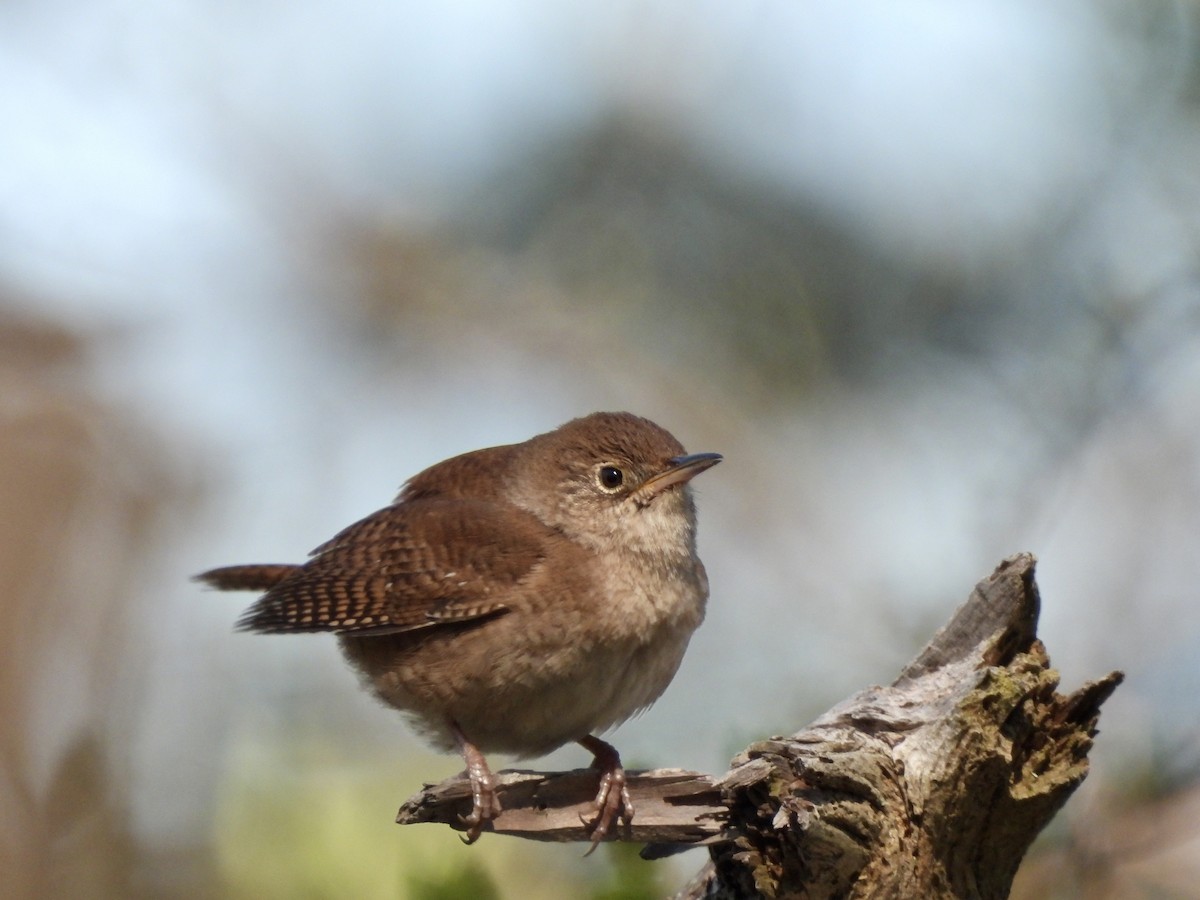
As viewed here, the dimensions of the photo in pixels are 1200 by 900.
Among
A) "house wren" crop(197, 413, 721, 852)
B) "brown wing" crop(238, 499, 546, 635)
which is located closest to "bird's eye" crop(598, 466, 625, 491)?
"house wren" crop(197, 413, 721, 852)

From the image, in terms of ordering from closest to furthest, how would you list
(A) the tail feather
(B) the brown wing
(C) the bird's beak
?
(B) the brown wing → (C) the bird's beak → (A) the tail feather

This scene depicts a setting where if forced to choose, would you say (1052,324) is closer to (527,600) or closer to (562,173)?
(562,173)

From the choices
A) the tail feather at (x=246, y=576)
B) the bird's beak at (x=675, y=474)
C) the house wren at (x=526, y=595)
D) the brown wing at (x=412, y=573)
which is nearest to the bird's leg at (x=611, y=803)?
the house wren at (x=526, y=595)

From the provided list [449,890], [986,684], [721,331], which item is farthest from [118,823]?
[986,684]

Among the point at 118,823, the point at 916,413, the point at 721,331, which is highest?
the point at 721,331

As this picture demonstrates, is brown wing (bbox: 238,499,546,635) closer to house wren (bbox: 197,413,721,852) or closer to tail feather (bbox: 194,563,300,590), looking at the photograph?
house wren (bbox: 197,413,721,852)

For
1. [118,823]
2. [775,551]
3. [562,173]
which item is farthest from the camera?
[562,173]
